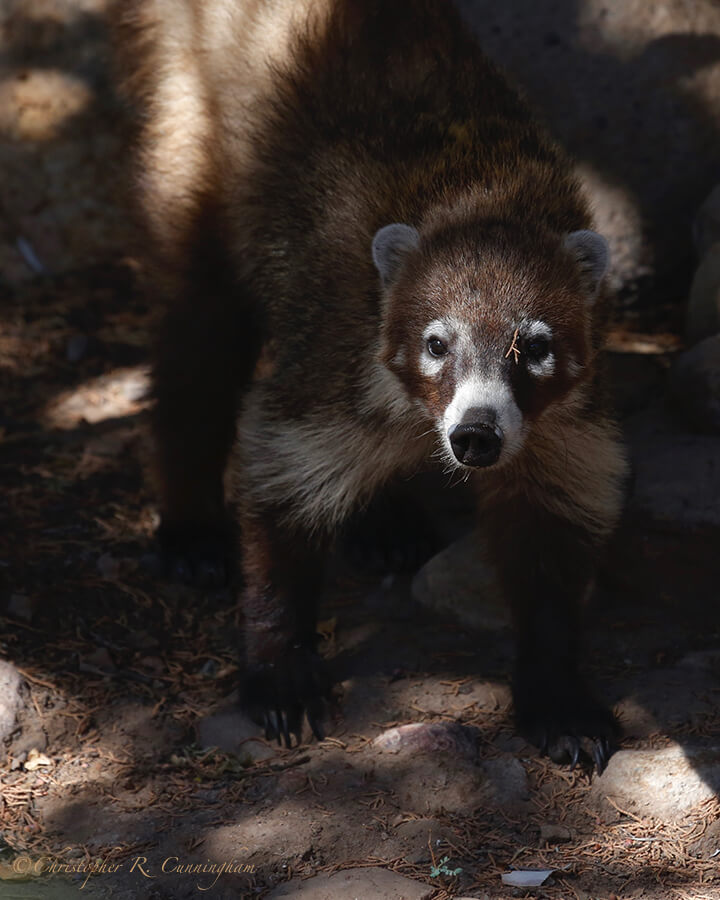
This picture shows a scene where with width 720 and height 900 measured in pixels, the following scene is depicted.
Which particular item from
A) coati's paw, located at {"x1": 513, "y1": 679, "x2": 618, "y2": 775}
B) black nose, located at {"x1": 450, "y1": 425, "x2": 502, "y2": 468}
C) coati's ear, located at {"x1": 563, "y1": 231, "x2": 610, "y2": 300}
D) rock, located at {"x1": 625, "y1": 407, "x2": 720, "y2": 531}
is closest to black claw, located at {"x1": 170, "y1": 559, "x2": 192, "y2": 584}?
coati's paw, located at {"x1": 513, "y1": 679, "x2": 618, "y2": 775}

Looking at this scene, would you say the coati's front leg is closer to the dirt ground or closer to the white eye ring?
the dirt ground

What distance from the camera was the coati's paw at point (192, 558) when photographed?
6062 millimetres

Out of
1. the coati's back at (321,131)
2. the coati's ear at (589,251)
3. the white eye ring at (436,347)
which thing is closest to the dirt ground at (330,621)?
the coati's back at (321,131)

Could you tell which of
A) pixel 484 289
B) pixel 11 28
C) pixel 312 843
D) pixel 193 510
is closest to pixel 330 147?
pixel 484 289

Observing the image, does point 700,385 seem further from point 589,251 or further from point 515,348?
point 515,348

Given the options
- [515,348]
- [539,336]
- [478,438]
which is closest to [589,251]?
[539,336]

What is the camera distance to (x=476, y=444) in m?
4.05

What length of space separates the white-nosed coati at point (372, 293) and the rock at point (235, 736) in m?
0.09

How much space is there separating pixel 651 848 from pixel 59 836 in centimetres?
214

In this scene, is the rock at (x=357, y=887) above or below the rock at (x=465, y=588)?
below

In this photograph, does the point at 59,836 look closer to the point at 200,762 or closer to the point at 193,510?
the point at 200,762

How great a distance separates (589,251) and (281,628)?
2068 mm

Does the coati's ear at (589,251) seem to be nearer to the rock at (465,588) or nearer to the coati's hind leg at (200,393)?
the rock at (465,588)

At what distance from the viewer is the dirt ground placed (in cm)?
426
